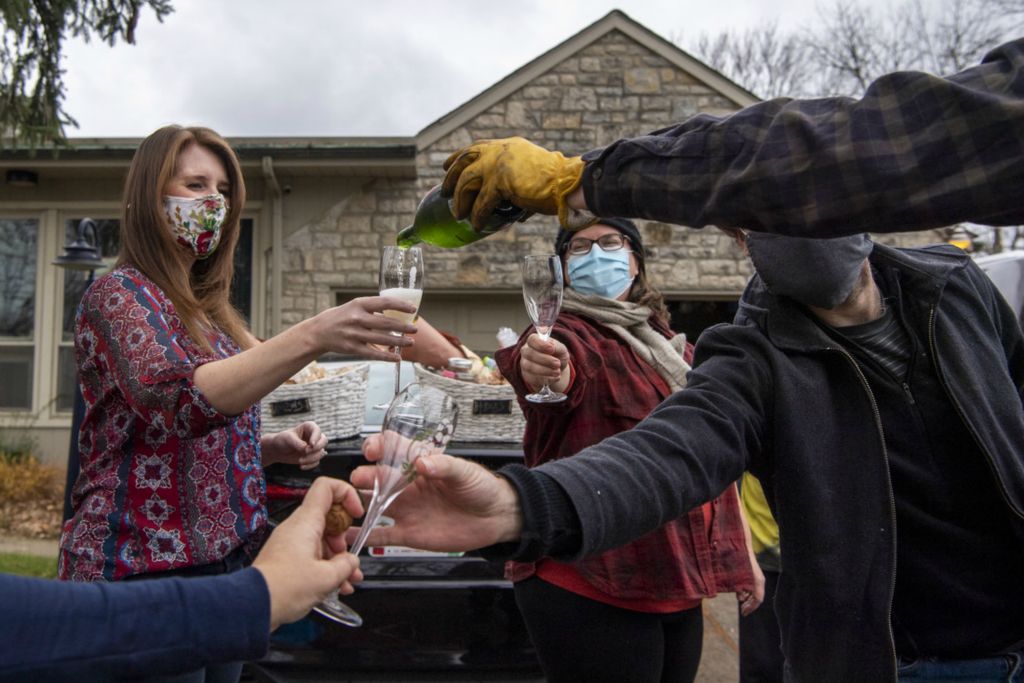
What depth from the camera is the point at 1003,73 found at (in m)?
1.14

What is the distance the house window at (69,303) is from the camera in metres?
9.54

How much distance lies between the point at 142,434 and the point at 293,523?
970 mm

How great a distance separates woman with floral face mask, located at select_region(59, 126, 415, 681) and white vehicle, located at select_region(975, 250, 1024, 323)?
3.57 m

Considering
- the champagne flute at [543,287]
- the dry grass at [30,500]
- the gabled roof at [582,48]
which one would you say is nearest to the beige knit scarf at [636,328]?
the champagne flute at [543,287]

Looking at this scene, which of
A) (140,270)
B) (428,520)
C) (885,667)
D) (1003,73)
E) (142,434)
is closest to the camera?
(1003,73)

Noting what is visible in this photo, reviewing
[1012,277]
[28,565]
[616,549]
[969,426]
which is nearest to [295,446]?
[616,549]

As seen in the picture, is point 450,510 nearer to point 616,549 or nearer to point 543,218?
point 616,549

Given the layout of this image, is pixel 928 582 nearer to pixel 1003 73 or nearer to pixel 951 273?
pixel 951 273

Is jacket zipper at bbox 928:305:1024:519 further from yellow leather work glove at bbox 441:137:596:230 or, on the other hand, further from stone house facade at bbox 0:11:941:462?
stone house facade at bbox 0:11:941:462

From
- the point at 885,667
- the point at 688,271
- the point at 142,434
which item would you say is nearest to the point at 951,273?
the point at 885,667

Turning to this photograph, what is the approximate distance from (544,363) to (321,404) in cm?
123

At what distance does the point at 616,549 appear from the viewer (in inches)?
86.7

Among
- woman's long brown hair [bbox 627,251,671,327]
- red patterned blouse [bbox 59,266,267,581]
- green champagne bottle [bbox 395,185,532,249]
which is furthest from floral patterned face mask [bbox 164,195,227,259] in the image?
woman's long brown hair [bbox 627,251,671,327]

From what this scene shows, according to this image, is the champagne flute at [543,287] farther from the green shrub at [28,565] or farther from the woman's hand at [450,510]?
the green shrub at [28,565]
